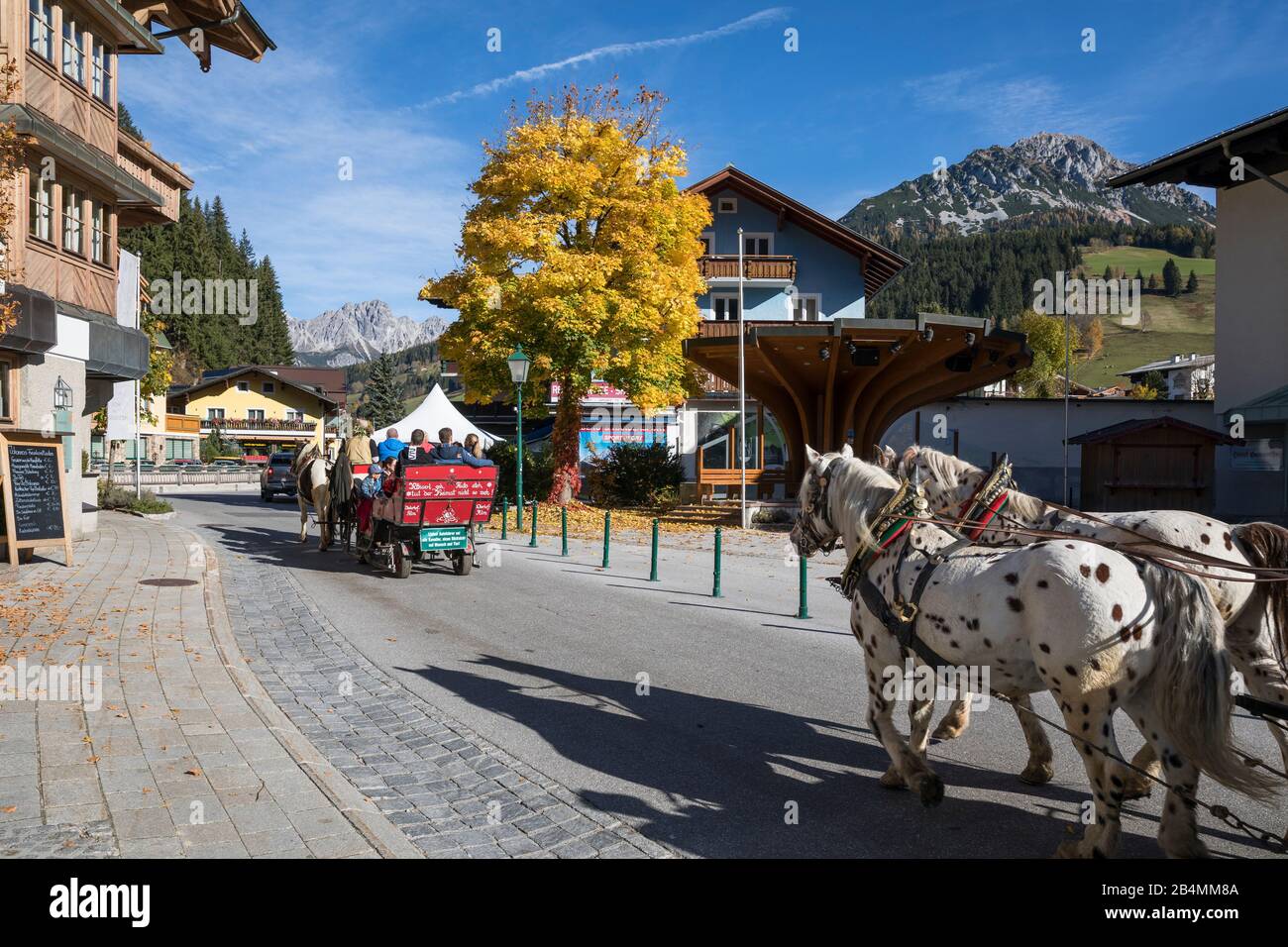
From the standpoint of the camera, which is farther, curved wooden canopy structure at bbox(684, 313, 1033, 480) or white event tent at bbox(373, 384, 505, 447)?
white event tent at bbox(373, 384, 505, 447)

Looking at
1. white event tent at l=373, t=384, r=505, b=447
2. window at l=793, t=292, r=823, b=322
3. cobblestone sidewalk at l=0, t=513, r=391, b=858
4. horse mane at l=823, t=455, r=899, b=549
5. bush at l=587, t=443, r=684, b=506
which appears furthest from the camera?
window at l=793, t=292, r=823, b=322

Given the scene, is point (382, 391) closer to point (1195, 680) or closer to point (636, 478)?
point (636, 478)

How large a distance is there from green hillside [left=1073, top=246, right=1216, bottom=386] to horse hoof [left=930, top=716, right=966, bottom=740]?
116755 mm

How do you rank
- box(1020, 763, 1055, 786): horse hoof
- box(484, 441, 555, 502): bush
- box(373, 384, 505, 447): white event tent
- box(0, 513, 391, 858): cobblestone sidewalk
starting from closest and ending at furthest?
box(0, 513, 391, 858): cobblestone sidewalk → box(1020, 763, 1055, 786): horse hoof → box(484, 441, 555, 502): bush → box(373, 384, 505, 447): white event tent

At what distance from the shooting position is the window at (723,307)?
137 feet

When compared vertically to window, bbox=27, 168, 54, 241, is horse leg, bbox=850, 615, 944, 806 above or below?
below

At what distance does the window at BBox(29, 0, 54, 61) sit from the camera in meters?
15.5

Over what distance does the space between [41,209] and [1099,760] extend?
19.2 m

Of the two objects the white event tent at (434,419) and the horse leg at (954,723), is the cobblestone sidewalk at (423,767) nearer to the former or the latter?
the horse leg at (954,723)

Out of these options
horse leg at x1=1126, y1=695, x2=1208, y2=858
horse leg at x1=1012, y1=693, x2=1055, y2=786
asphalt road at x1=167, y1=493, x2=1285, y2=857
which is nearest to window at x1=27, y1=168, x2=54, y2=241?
asphalt road at x1=167, y1=493, x2=1285, y2=857

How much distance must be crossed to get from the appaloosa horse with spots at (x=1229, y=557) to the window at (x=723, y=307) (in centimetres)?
3673

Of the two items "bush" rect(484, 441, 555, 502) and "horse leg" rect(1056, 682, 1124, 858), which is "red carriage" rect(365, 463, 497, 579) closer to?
"horse leg" rect(1056, 682, 1124, 858)
